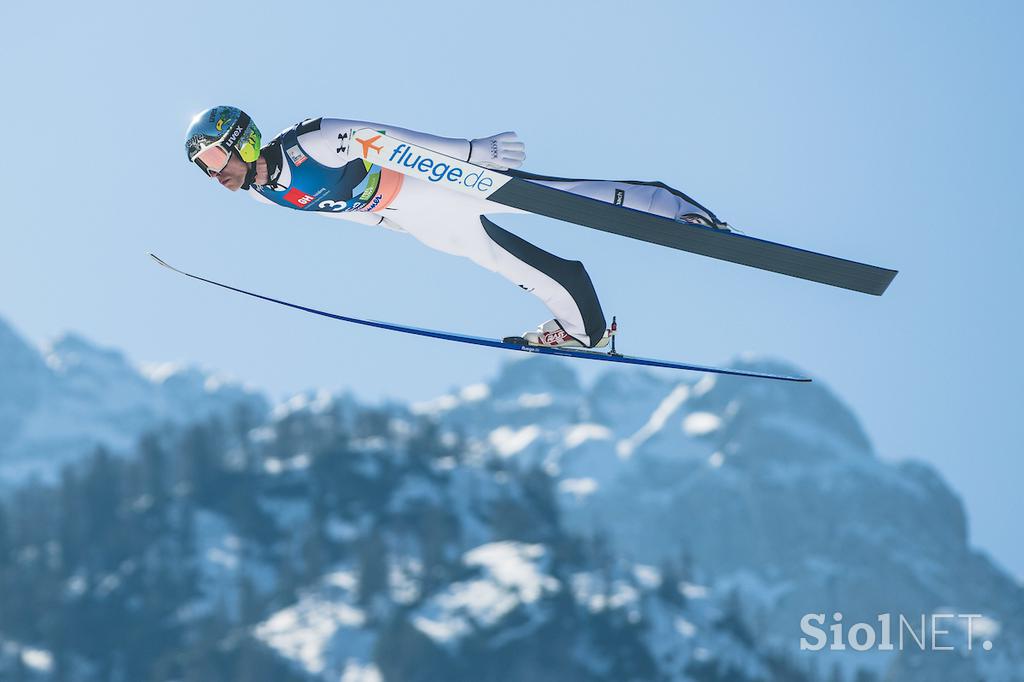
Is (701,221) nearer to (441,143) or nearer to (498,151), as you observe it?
(498,151)

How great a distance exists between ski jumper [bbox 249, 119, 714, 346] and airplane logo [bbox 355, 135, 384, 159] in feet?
0.21

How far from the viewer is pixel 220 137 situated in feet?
44.8

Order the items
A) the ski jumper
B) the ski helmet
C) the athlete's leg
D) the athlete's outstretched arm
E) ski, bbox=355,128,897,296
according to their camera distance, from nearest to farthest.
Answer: ski, bbox=355,128,897,296
the athlete's outstretched arm
the ski jumper
the ski helmet
the athlete's leg

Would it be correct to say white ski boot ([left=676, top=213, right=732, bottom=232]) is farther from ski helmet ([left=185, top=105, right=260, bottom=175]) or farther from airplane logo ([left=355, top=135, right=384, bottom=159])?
ski helmet ([left=185, top=105, right=260, bottom=175])

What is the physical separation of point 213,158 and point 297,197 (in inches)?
32.8

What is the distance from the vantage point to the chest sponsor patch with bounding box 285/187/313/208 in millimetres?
13918

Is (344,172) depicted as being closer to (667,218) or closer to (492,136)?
(492,136)

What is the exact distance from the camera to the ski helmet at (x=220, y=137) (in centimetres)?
1366

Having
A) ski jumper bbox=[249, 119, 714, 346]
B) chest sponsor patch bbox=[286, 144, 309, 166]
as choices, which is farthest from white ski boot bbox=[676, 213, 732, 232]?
chest sponsor patch bbox=[286, 144, 309, 166]

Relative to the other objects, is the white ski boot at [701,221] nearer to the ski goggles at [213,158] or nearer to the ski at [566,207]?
the ski at [566,207]

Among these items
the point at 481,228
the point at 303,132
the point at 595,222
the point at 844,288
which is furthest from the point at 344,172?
the point at 844,288

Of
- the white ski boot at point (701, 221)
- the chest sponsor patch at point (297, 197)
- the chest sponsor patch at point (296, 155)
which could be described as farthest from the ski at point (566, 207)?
the chest sponsor patch at point (297, 197)

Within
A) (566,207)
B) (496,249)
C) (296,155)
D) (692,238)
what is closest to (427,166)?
(566,207)

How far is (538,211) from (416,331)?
3098mm
